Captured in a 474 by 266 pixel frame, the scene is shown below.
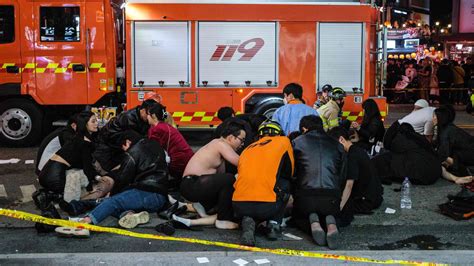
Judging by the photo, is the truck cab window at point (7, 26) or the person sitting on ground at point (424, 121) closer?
the person sitting on ground at point (424, 121)

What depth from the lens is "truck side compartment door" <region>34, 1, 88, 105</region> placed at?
37.7ft

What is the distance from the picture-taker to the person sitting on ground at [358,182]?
6641 mm

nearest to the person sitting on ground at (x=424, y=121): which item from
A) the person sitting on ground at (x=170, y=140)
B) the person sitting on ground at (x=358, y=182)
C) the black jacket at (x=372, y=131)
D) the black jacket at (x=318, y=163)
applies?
the black jacket at (x=372, y=131)

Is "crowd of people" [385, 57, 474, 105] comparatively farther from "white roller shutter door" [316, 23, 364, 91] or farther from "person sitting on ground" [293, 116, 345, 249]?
"person sitting on ground" [293, 116, 345, 249]

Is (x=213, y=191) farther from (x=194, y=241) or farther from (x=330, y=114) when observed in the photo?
(x=330, y=114)

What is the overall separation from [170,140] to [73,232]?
228 centimetres

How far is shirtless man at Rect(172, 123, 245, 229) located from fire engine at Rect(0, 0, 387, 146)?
4.96 meters

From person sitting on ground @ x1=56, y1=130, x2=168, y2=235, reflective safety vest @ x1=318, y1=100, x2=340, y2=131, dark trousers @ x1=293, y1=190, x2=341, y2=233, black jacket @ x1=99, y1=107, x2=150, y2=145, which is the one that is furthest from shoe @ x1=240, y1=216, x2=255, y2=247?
reflective safety vest @ x1=318, y1=100, x2=340, y2=131

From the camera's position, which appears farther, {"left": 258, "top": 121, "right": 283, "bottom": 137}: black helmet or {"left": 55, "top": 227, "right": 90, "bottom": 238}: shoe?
{"left": 258, "top": 121, "right": 283, "bottom": 137}: black helmet

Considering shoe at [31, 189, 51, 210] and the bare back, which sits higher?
the bare back

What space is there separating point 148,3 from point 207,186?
19.2ft

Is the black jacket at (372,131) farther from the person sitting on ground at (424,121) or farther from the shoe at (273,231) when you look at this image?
the shoe at (273,231)

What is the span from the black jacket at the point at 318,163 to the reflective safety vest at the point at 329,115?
10.1ft

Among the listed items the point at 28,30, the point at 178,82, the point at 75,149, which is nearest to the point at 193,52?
the point at 178,82
